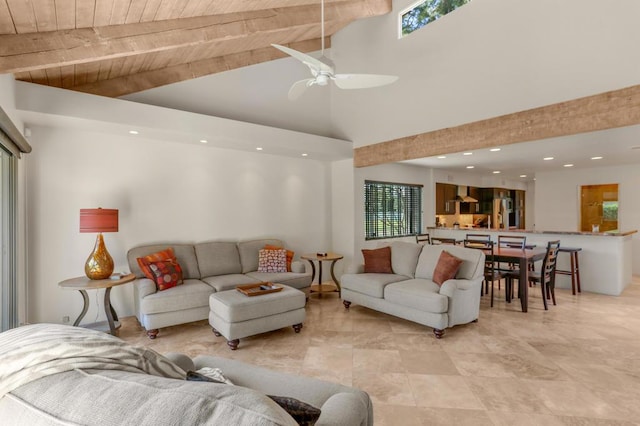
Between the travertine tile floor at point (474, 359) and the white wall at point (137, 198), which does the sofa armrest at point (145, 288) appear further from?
the white wall at point (137, 198)

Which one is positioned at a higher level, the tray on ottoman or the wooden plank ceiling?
the wooden plank ceiling

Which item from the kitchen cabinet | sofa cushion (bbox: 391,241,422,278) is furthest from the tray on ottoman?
the kitchen cabinet

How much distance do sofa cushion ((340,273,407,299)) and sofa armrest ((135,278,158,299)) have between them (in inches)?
98.6

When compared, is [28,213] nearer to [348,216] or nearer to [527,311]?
[348,216]

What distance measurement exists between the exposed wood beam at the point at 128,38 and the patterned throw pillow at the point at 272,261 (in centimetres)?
302

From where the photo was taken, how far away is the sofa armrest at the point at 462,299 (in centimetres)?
373

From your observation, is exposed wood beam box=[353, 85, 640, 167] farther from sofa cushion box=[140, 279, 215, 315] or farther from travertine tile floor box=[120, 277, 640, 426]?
sofa cushion box=[140, 279, 215, 315]

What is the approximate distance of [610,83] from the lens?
319 centimetres

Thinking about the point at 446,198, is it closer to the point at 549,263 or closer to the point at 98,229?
the point at 549,263

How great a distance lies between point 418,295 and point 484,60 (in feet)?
9.57

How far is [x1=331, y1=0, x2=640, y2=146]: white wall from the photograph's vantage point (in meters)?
3.11

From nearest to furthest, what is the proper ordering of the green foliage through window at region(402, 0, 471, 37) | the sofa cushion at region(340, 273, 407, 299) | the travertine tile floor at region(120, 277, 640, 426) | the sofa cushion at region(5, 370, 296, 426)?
the sofa cushion at region(5, 370, 296, 426) < the travertine tile floor at region(120, 277, 640, 426) < the green foliage through window at region(402, 0, 471, 37) < the sofa cushion at region(340, 273, 407, 299)

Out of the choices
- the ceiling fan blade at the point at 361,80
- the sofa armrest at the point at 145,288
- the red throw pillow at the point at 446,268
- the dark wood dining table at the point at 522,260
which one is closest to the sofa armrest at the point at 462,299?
the red throw pillow at the point at 446,268

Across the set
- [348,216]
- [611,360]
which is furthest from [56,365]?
[348,216]
